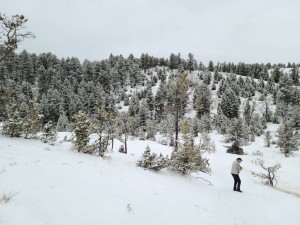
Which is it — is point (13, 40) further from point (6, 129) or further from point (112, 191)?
point (112, 191)

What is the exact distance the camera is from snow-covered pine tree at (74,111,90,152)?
15.4m

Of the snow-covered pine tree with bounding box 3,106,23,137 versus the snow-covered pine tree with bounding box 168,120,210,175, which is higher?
the snow-covered pine tree with bounding box 3,106,23,137

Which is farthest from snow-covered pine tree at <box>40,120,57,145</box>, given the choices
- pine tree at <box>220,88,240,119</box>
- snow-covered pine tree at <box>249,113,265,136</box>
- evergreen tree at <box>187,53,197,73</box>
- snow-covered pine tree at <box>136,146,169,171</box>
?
evergreen tree at <box>187,53,197,73</box>

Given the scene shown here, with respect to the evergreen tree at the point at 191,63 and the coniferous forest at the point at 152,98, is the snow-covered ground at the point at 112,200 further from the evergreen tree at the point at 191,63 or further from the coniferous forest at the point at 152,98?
the evergreen tree at the point at 191,63

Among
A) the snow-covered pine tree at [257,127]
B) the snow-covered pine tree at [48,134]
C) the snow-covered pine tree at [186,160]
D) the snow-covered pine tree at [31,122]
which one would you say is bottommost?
the snow-covered pine tree at [257,127]

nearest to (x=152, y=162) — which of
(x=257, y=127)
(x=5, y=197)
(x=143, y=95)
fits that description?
(x=5, y=197)

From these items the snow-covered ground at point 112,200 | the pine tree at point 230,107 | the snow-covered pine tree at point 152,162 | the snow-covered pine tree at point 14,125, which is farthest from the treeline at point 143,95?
the snow-covered ground at point 112,200

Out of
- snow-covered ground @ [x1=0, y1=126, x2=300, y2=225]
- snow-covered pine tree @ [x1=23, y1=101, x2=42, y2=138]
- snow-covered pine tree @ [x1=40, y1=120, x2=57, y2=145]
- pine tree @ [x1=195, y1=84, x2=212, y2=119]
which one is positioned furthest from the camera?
pine tree @ [x1=195, y1=84, x2=212, y2=119]

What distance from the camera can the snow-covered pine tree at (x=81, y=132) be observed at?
15351 mm

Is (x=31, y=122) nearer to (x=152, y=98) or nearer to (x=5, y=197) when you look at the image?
(x=5, y=197)

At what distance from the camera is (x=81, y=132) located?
15.5m

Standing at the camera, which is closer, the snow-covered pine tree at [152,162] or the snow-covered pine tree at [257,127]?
the snow-covered pine tree at [152,162]

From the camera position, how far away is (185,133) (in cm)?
1750

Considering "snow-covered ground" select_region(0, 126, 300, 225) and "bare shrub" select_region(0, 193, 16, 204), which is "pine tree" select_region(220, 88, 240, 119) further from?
"bare shrub" select_region(0, 193, 16, 204)
